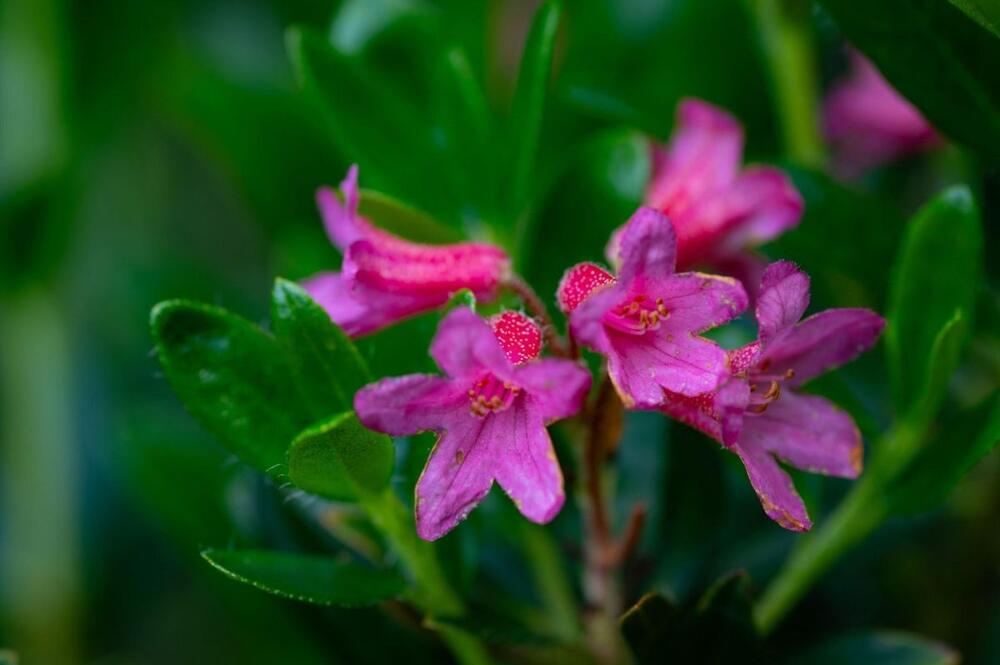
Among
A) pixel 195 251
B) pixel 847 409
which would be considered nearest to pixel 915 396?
pixel 847 409

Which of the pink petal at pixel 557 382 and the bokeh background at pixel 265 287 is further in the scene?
the bokeh background at pixel 265 287

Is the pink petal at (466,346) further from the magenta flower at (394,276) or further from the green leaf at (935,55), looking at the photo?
the green leaf at (935,55)

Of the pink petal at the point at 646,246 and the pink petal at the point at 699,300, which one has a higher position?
the pink petal at the point at 646,246

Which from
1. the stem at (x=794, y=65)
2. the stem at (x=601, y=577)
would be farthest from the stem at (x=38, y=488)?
the stem at (x=794, y=65)

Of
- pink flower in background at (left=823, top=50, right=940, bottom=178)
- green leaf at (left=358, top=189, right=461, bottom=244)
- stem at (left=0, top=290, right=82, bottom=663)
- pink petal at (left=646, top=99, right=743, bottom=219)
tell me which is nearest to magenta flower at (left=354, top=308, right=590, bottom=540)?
green leaf at (left=358, top=189, right=461, bottom=244)

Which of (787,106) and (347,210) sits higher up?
(347,210)

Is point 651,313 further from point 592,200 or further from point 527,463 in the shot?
point 592,200

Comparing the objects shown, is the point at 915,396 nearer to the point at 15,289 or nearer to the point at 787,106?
the point at 787,106
